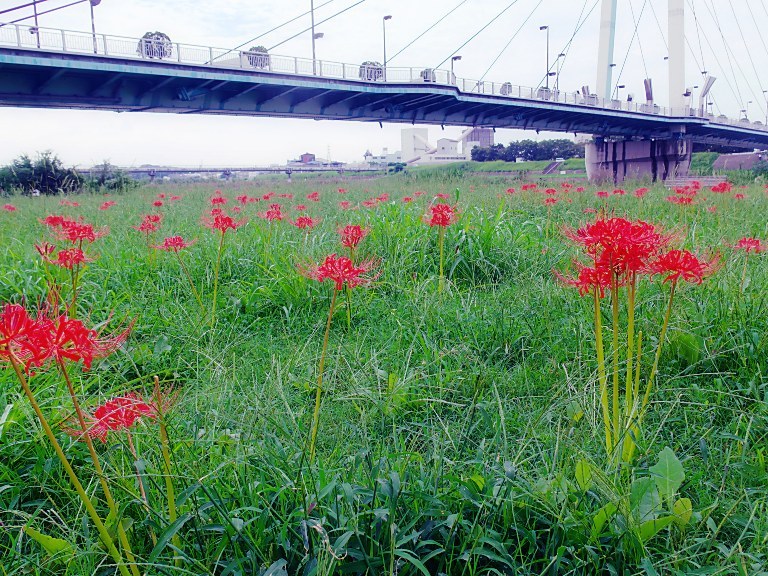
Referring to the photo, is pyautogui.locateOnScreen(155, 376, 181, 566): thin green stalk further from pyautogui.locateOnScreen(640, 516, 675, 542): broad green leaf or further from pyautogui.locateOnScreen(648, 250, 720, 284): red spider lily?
pyautogui.locateOnScreen(648, 250, 720, 284): red spider lily

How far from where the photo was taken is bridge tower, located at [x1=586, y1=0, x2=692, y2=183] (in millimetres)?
36188

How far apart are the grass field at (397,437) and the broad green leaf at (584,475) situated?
1cm

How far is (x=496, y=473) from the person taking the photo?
75.3 inches

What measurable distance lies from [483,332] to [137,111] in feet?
79.8

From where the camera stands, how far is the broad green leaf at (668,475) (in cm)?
174

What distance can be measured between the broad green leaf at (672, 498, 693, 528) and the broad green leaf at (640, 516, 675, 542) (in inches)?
2.7

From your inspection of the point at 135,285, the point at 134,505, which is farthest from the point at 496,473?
the point at 135,285

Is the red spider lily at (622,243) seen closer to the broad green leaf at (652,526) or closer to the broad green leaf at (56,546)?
the broad green leaf at (652,526)

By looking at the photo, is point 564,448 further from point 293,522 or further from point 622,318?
point 622,318

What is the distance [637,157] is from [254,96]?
33705 millimetres

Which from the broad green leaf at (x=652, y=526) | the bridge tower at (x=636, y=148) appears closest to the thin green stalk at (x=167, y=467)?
the broad green leaf at (x=652, y=526)

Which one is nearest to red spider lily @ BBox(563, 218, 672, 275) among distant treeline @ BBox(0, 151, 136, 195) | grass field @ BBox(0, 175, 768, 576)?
grass field @ BBox(0, 175, 768, 576)

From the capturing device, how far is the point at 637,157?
45594 millimetres

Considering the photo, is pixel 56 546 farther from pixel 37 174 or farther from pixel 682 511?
pixel 37 174
